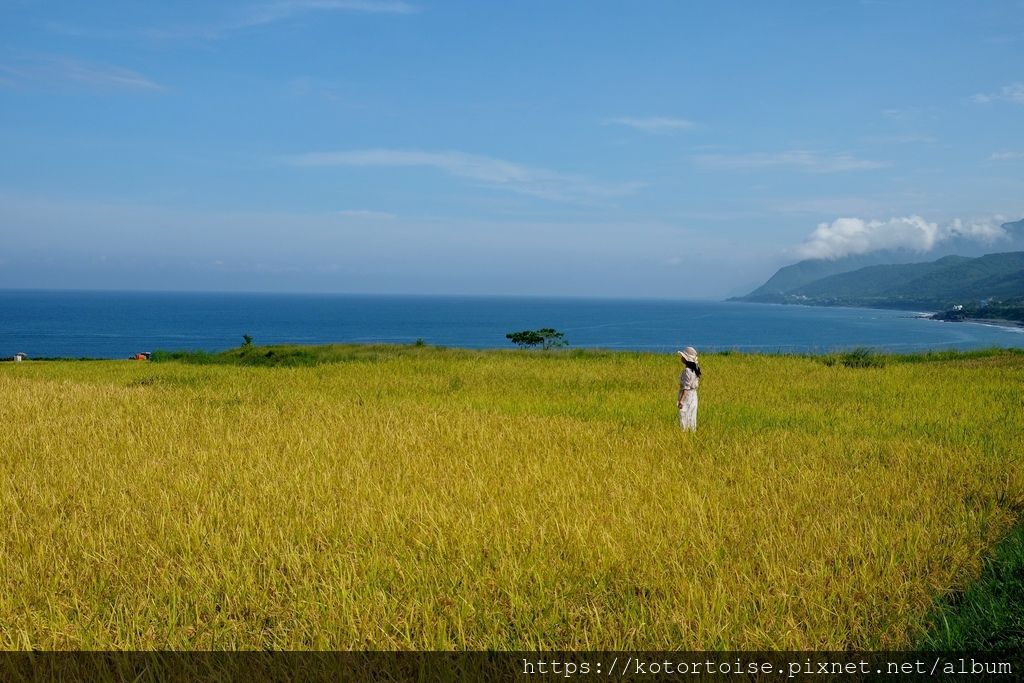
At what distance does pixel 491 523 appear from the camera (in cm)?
684

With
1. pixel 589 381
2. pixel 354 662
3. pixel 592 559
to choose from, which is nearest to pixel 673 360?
pixel 589 381

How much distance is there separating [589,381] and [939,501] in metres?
13.5

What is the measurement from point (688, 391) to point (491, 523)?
6.59 m

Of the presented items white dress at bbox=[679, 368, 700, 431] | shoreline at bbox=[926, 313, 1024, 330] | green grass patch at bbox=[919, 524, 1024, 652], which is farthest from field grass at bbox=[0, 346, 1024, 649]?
shoreline at bbox=[926, 313, 1024, 330]

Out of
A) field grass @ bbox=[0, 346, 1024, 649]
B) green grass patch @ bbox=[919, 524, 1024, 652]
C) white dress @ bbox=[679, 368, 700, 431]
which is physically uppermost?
white dress @ bbox=[679, 368, 700, 431]

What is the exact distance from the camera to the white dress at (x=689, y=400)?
12.4 metres

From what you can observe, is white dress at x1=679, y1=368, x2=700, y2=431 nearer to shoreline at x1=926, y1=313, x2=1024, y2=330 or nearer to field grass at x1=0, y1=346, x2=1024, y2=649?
field grass at x1=0, y1=346, x2=1024, y2=649

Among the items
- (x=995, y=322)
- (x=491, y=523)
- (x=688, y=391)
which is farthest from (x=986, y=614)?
(x=995, y=322)

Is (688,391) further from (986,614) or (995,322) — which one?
(995,322)

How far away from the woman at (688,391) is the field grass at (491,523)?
528mm

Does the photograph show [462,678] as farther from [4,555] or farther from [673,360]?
[673,360]

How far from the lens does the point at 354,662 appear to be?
4.26 m

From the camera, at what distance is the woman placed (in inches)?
488

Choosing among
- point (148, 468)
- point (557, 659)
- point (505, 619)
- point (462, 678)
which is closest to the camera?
point (462, 678)
